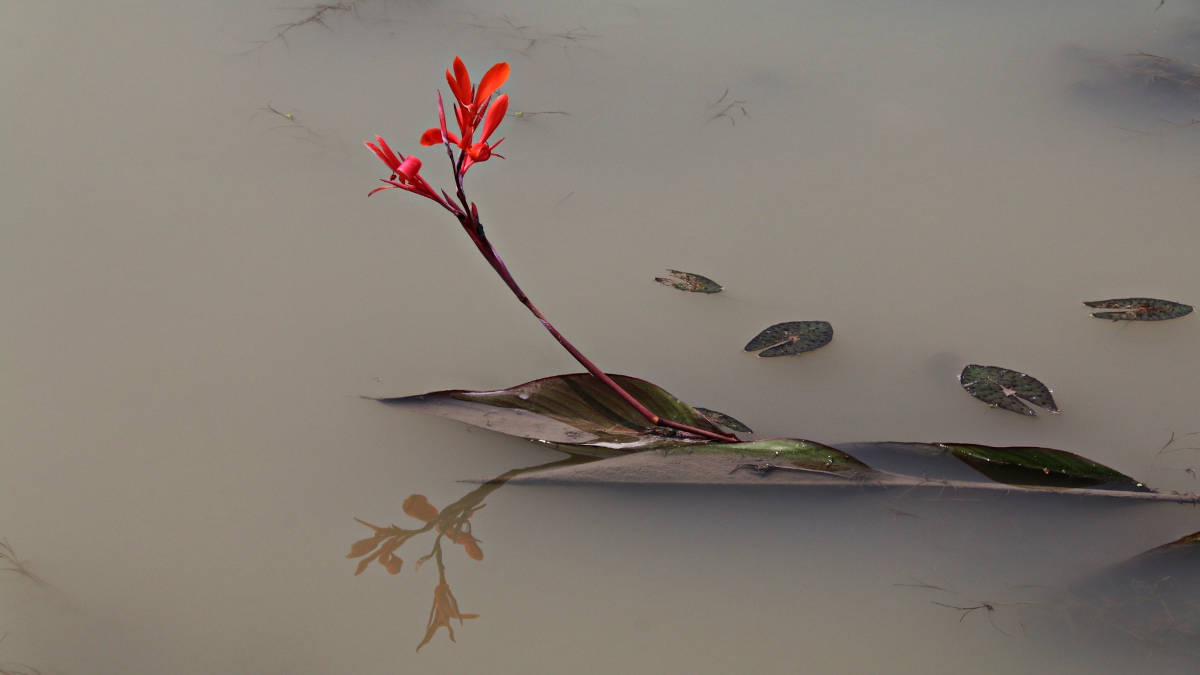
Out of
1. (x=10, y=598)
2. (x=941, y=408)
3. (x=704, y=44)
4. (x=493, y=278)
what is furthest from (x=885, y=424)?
(x=10, y=598)

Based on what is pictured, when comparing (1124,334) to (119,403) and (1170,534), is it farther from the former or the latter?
(119,403)

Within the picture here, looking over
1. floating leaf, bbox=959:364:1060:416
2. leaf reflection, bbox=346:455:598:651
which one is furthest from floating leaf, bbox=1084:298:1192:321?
leaf reflection, bbox=346:455:598:651

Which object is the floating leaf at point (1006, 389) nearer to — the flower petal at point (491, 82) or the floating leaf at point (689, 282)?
the floating leaf at point (689, 282)

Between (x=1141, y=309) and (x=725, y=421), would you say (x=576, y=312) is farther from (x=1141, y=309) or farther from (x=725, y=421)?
(x=1141, y=309)

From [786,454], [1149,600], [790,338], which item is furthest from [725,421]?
[1149,600]

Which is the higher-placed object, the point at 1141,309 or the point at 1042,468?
the point at 1141,309
